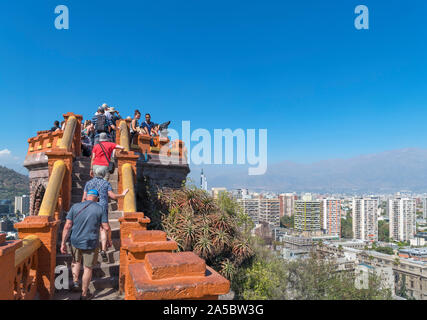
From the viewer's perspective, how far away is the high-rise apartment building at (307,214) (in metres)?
97.3

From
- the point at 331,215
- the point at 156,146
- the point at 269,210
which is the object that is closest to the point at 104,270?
the point at 156,146

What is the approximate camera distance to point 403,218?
93.6 m

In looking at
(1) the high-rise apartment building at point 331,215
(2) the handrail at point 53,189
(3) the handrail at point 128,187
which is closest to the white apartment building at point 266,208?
(1) the high-rise apartment building at point 331,215

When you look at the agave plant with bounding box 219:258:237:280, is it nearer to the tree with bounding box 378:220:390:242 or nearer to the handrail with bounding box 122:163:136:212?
the handrail with bounding box 122:163:136:212

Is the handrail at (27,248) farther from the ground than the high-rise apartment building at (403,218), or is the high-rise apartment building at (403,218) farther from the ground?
the handrail at (27,248)

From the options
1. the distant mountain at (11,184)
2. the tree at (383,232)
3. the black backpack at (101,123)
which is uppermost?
the black backpack at (101,123)

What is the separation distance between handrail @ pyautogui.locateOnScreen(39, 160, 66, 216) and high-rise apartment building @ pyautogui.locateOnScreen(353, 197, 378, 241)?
109m

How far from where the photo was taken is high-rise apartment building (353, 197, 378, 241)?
97500 millimetres

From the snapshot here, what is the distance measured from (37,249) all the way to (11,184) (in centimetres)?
7501

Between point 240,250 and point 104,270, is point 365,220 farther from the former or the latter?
point 104,270

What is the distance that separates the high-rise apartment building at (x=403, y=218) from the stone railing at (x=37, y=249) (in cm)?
11048

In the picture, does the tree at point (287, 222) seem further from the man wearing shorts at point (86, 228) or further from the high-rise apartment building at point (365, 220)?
the man wearing shorts at point (86, 228)
